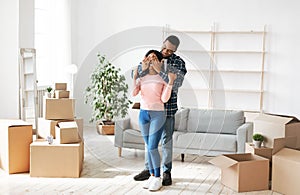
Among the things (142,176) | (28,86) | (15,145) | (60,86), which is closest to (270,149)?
(142,176)

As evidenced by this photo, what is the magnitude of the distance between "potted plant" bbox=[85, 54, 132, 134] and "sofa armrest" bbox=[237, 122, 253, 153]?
2415mm

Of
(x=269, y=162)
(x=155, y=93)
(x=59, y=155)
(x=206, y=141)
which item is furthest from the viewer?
(x=206, y=141)

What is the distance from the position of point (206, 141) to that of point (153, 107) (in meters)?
1.31

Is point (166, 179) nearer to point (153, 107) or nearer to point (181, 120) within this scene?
point (153, 107)

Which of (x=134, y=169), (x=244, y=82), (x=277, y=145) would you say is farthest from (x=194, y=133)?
(x=244, y=82)

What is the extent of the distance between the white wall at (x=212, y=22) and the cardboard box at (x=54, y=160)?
3519mm

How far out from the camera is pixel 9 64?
5.24 m

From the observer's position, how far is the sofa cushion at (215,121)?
538cm

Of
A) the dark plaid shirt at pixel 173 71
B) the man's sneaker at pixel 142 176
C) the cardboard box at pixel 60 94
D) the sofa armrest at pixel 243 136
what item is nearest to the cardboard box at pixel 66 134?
the cardboard box at pixel 60 94

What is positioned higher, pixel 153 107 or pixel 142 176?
pixel 153 107

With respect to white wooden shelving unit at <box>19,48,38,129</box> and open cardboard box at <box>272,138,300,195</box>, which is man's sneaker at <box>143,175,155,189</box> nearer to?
open cardboard box at <box>272,138,300,195</box>

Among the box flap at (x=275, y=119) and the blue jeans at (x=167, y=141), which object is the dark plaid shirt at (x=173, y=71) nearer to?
the blue jeans at (x=167, y=141)

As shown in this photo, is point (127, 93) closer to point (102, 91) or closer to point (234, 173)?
point (102, 91)

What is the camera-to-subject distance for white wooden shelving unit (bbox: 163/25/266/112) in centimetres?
699
